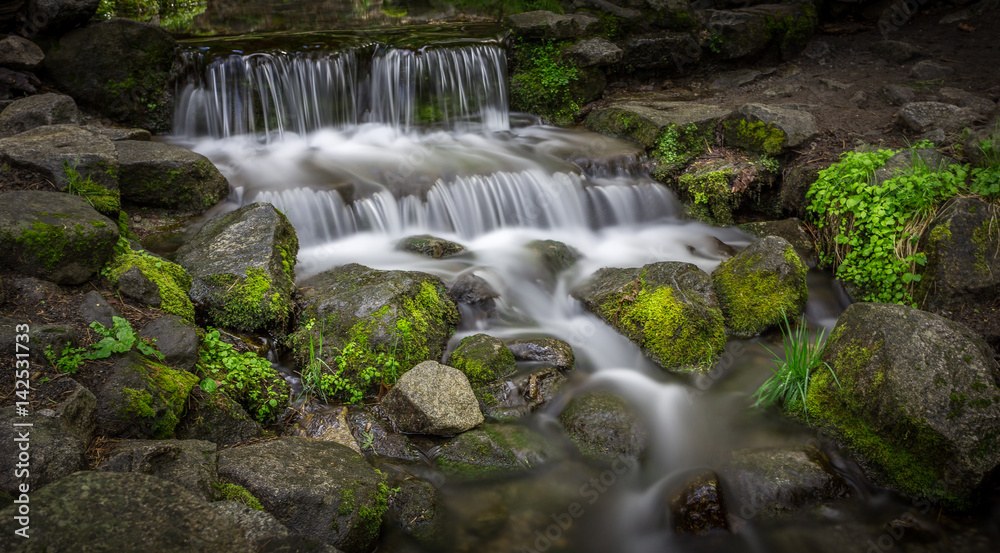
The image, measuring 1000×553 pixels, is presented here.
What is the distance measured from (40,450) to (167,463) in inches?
21.9

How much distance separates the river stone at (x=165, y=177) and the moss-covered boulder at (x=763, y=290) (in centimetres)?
563

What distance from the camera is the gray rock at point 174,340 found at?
3947 mm

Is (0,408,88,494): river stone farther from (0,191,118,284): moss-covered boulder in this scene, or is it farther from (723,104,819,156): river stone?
(723,104,819,156): river stone

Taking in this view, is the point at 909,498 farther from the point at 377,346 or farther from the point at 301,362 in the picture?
the point at 301,362

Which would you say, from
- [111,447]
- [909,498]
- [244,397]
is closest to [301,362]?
[244,397]

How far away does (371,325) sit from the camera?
190 inches

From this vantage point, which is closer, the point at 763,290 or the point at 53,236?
the point at 53,236

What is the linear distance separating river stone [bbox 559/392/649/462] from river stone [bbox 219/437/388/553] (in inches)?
59.6

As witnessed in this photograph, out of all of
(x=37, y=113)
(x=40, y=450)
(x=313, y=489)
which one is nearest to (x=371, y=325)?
(x=313, y=489)

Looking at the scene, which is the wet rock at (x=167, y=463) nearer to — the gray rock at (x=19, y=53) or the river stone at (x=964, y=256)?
the river stone at (x=964, y=256)

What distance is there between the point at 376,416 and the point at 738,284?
3.56 metres

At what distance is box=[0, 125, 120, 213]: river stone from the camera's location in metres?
4.95

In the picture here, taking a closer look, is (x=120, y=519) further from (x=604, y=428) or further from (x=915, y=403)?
(x=915, y=403)

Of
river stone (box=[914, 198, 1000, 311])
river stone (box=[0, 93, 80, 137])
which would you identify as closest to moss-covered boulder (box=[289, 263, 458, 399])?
river stone (box=[0, 93, 80, 137])
